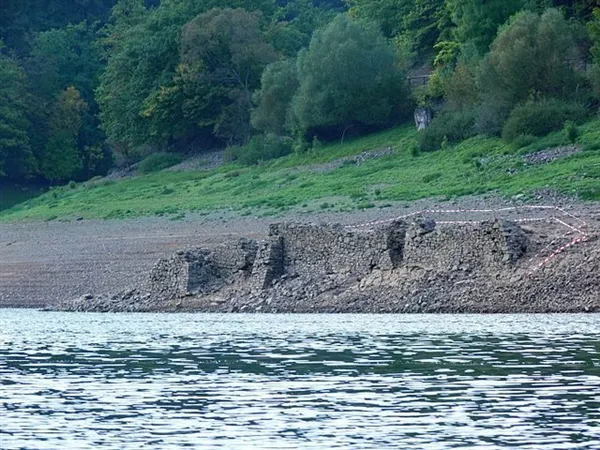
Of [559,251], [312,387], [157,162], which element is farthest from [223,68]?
[312,387]

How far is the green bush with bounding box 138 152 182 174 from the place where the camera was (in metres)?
72.8

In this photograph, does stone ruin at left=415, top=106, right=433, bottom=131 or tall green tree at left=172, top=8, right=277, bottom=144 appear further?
tall green tree at left=172, top=8, right=277, bottom=144

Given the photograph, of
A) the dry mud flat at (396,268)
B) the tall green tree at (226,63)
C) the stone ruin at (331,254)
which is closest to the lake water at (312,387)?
the dry mud flat at (396,268)

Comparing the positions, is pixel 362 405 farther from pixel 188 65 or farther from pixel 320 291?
pixel 188 65

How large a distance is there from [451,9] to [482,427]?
51.0m

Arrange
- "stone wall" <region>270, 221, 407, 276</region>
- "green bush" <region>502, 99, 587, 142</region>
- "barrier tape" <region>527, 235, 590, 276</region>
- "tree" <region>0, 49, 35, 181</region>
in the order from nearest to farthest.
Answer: "barrier tape" <region>527, 235, 590, 276</region> → "stone wall" <region>270, 221, 407, 276</region> → "green bush" <region>502, 99, 587, 142</region> → "tree" <region>0, 49, 35, 181</region>

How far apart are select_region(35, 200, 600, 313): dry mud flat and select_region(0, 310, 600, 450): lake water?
2.76 meters

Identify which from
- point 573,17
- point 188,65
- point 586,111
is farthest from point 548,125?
point 188,65

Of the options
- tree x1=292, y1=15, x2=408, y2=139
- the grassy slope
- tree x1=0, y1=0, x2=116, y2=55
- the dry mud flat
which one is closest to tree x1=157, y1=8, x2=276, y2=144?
the grassy slope

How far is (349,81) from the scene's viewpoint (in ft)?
207

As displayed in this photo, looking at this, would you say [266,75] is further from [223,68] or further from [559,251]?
[559,251]

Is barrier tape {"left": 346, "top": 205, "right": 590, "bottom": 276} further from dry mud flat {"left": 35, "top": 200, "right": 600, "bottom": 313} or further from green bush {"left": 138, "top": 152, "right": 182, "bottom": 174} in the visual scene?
green bush {"left": 138, "top": 152, "right": 182, "bottom": 174}

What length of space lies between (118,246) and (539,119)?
14.3 meters

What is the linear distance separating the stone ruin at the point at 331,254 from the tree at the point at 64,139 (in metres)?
38.8
